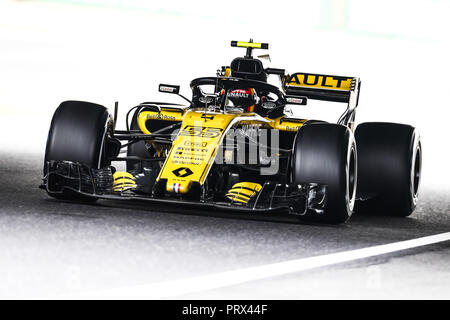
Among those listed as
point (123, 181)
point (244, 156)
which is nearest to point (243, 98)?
point (244, 156)

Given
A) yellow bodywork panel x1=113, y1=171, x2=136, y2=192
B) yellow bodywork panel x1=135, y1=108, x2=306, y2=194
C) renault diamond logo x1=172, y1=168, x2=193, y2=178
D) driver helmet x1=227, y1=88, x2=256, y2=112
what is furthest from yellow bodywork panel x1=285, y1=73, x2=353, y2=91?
renault diamond logo x1=172, y1=168, x2=193, y2=178

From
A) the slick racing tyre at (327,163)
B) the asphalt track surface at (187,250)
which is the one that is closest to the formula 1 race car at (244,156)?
the slick racing tyre at (327,163)

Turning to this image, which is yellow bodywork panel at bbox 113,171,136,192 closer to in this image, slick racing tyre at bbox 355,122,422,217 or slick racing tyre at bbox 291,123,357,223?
slick racing tyre at bbox 291,123,357,223

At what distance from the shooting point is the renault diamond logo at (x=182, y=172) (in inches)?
346

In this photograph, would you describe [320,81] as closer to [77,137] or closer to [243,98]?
[243,98]

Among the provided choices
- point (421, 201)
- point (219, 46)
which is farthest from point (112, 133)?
point (219, 46)

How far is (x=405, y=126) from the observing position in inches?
406

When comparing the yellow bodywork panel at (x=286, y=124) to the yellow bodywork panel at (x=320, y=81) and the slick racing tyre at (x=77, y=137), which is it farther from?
the slick racing tyre at (x=77, y=137)

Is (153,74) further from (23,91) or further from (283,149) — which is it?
(283,149)

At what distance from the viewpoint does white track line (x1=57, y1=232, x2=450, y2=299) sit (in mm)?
5488

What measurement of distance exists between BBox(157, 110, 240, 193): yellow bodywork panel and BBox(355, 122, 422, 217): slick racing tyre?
1567mm

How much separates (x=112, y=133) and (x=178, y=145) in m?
0.81

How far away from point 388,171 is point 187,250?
3690mm

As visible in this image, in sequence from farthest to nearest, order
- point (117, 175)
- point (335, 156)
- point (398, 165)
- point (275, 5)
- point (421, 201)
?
point (275, 5)
point (421, 201)
point (398, 165)
point (117, 175)
point (335, 156)
